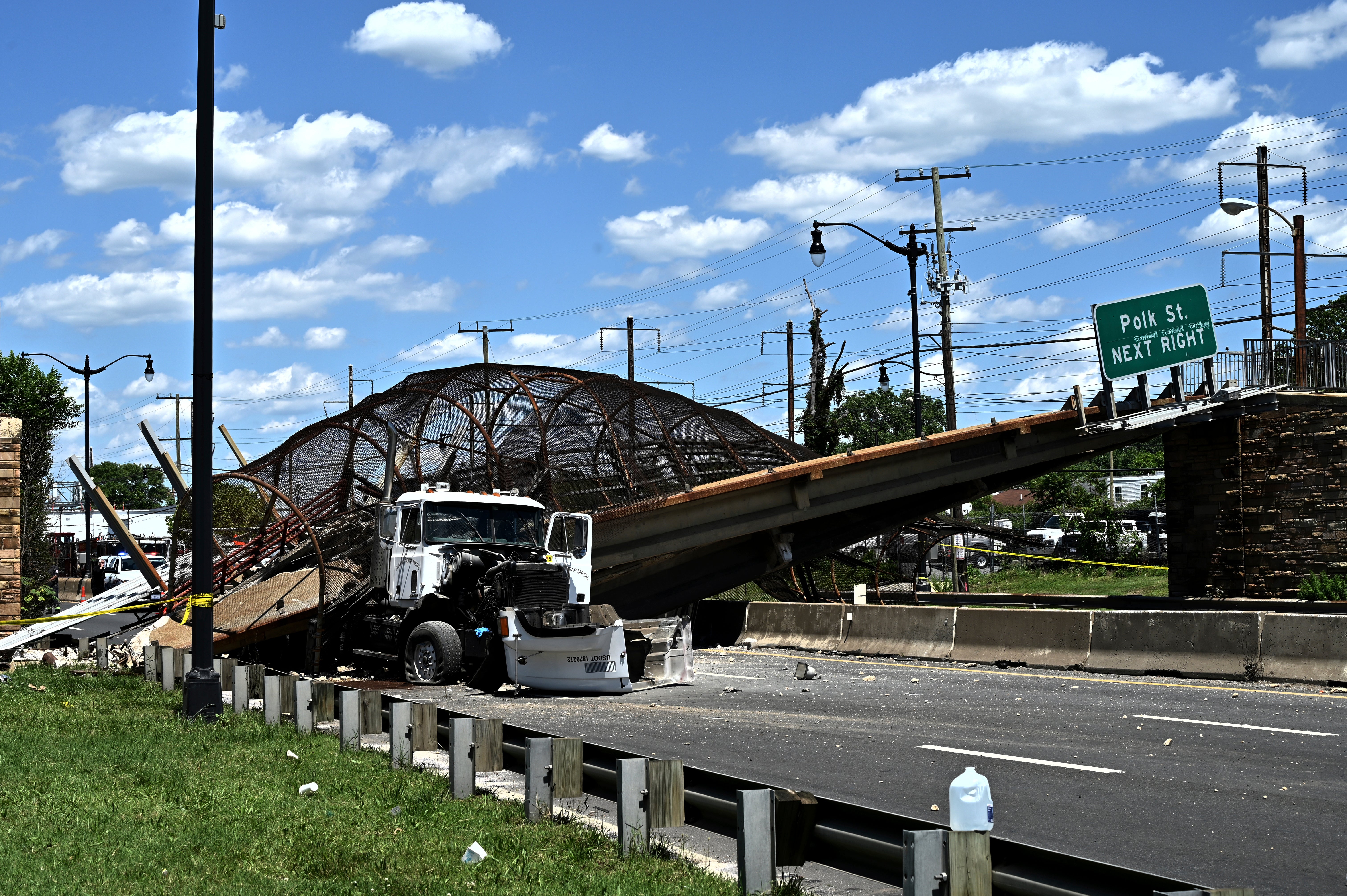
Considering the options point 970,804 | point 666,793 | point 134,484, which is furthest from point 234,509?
point 134,484

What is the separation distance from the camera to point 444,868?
672 cm

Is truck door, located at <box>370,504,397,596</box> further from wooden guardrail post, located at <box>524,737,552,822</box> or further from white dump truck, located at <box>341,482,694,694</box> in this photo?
wooden guardrail post, located at <box>524,737,552,822</box>

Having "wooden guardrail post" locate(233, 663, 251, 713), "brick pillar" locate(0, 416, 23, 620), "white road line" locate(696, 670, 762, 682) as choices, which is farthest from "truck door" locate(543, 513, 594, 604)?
"brick pillar" locate(0, 416, 23, 620)

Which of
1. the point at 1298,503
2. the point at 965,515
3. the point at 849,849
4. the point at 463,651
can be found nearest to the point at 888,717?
the point at 463,651

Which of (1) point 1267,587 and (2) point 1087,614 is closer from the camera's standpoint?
(2) point 1087,614

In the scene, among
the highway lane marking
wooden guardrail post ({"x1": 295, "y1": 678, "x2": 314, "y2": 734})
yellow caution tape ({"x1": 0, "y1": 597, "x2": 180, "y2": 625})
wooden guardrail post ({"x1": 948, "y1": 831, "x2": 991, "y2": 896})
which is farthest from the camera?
yellow caution tape ({"x1": 0, "y1": 597, "x2": 180, "y2": 625})

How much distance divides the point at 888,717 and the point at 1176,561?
17.2m

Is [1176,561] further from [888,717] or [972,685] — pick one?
[888,717]

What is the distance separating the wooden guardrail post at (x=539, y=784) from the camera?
7.82 metres

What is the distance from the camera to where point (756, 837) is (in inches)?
236

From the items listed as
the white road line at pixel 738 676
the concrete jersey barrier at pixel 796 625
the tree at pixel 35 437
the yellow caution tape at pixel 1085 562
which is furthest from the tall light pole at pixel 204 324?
the yellow caution tape at pixel 1085 562

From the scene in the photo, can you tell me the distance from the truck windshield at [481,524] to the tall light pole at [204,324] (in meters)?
4.87

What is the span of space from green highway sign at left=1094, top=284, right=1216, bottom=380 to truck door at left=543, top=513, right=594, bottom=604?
12251mm

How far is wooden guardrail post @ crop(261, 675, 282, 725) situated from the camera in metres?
12.4
